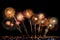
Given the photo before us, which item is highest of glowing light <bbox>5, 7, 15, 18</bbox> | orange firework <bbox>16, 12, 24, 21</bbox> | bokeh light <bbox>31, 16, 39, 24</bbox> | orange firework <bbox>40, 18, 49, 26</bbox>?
glowing light <bbox>5, 7, 15, 18</bbox>

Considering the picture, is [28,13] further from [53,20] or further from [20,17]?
[53,20]

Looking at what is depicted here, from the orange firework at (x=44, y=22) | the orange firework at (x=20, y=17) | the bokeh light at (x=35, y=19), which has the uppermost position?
the orange firework at (x=20, y=17)

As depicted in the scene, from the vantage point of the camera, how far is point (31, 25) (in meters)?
10.9

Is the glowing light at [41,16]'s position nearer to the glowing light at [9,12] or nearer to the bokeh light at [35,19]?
the bokeh light at [35,19]

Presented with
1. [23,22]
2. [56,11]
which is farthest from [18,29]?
[56,11]

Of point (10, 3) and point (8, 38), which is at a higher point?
point (10, 3)

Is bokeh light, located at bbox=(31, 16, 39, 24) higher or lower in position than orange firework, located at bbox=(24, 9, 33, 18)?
lower

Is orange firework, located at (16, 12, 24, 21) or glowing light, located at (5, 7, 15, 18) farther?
orange firework, located at (16, 12, 24, 21)

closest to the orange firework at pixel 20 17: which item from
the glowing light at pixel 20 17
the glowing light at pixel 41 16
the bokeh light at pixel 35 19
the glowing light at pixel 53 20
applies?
the glowing light at pixel 20 17

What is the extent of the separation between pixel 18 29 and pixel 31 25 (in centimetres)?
30

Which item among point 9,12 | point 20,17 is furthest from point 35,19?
point 9,12

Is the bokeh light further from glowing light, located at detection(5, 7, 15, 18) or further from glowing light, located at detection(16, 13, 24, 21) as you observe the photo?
glowing light, located at detection(5, 7, 15, 18)

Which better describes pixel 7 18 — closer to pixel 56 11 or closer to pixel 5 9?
pixel 5 9

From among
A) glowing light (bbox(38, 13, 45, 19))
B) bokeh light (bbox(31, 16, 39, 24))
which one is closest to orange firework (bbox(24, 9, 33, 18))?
bokeh light (bbox(31, 16, 39, 24))
